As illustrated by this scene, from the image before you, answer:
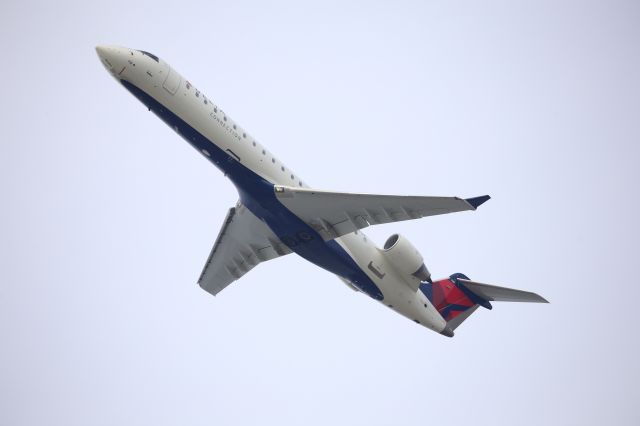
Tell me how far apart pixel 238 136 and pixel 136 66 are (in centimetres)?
361

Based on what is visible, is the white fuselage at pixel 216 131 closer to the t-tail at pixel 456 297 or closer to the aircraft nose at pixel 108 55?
the aircraft nose at pixel 108 55

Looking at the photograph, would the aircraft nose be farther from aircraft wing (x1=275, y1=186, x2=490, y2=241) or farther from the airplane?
aircraft wing (x1=275, y1=186, x2=490, y2=241)

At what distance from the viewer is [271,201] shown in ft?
68.9

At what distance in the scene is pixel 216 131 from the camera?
20172 mm

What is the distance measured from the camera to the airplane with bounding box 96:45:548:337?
63.9 ft

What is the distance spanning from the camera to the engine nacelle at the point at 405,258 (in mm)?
22938

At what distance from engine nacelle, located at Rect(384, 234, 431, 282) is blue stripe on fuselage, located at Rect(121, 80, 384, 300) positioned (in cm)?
110

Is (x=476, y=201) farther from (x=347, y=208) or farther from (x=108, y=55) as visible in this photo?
(x=108, y=55)

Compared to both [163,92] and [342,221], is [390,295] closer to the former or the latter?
[342,221]

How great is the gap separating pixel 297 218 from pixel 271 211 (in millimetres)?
859

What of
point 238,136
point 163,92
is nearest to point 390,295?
point 238,136

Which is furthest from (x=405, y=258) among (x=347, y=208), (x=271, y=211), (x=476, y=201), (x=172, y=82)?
(x=172, y=82)

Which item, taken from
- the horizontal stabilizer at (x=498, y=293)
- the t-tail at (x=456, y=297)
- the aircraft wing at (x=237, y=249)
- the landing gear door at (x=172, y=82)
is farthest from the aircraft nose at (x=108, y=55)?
the horizontal stabilizer at (x=498, y=293)

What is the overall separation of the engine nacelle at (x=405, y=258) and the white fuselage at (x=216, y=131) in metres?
0.27
